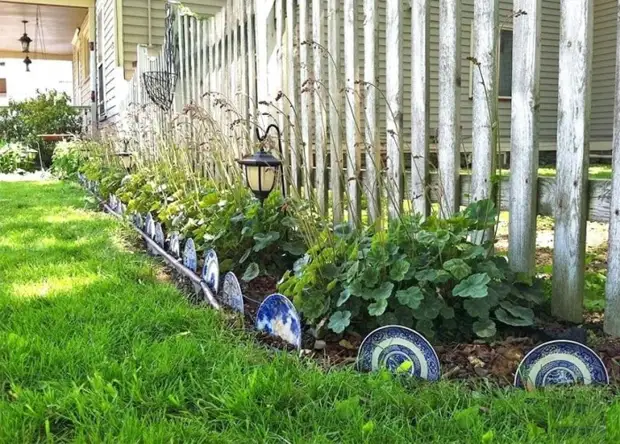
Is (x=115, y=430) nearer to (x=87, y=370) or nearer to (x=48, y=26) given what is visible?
(x=87, y=370)

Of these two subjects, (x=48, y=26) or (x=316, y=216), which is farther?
(x=48, y=26)

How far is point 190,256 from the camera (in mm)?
3354

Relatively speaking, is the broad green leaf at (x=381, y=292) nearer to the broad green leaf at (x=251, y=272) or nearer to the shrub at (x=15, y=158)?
the broad green leaf at (x=251, y=272)

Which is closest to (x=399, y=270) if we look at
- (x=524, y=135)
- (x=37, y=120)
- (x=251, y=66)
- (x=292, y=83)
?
(x=524, y=135)

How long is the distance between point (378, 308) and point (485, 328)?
0.36 m

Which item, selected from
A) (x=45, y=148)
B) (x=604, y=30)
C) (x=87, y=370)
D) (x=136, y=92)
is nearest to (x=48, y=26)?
(x=45, y=148)

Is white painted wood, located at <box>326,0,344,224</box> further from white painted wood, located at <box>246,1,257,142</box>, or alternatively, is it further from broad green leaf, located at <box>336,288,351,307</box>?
broad green leaf, located at <box>336,288,351,307</box>

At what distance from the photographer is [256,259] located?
3146mm

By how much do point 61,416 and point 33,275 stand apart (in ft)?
5.71

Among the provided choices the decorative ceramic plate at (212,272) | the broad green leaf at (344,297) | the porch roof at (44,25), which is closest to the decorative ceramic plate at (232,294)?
the decorative ceramic plate at (212,272)

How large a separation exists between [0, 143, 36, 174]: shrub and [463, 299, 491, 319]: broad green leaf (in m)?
12.9

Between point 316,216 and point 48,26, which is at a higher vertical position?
point 48,26

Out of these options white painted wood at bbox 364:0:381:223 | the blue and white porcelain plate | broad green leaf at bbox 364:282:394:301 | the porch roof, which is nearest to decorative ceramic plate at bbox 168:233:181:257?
white painted wood at bbox 364:0:381:223

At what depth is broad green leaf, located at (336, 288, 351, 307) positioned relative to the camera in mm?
2127
